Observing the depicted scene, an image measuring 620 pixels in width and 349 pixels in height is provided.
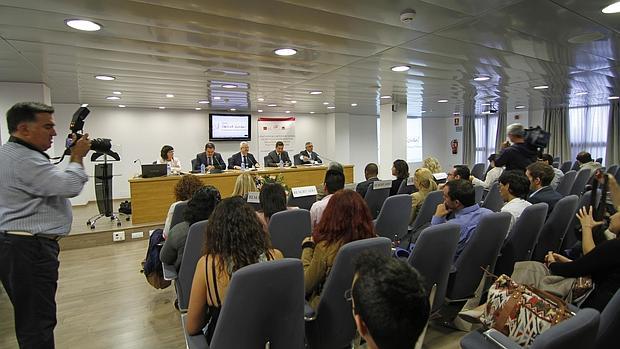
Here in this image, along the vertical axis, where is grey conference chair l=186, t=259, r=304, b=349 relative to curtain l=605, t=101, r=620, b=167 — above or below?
below

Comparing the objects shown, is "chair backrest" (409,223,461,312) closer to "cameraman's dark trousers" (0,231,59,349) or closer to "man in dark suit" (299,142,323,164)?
"cameraman's dark trousers" (0,231,59,349)

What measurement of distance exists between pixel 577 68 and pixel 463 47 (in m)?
2.37

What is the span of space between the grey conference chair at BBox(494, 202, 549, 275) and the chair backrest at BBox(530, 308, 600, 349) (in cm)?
149

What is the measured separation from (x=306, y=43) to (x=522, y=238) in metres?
2.48

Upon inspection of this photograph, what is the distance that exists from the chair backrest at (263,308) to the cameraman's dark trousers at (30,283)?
3.77 feet

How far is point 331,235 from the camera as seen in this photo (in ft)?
6.19

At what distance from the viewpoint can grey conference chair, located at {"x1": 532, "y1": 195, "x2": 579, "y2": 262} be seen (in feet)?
8.94

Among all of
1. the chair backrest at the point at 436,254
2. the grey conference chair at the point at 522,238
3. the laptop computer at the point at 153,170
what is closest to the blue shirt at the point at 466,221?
the grey conference chair at the point at 522,238

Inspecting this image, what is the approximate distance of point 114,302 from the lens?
10.6 feet

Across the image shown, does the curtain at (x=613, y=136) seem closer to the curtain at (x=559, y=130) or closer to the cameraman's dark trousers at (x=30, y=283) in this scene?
the curtain at (x=559, y=130)

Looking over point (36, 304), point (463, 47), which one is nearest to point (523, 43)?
point (463, 47)

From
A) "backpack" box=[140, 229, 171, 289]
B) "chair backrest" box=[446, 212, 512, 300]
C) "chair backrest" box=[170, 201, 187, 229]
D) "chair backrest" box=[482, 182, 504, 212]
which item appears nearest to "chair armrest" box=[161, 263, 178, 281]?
"backpack" box=[140, 229, 171, 289]

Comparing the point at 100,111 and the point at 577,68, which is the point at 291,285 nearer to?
the point at 577,68

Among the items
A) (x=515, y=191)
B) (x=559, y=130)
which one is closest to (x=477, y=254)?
(x=515, y=191)
